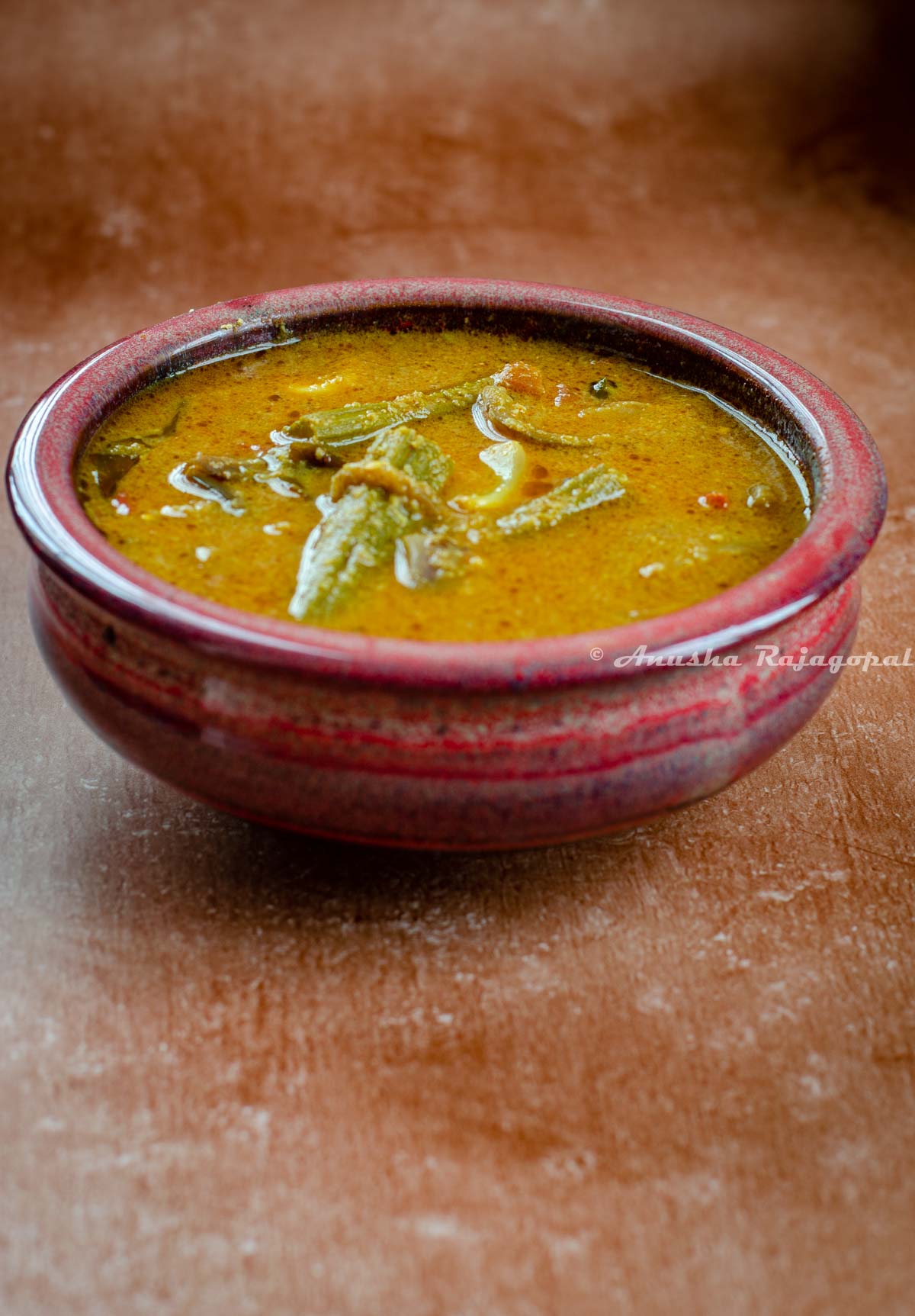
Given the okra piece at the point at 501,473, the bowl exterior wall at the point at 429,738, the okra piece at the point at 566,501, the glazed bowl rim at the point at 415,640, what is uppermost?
the glazed bowl rim at the point at 415,640

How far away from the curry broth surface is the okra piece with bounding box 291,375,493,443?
0.10 ft

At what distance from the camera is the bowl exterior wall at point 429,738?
184 centimetres

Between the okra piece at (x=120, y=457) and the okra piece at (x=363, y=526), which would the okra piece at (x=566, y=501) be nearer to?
the okra piece at (x=363, y=526)

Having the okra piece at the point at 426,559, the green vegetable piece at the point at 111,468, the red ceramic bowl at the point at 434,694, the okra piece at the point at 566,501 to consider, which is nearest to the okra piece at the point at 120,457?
the green vegetable piece at the point at 111,468

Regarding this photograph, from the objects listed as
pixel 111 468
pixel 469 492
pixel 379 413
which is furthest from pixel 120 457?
pixel 469 492

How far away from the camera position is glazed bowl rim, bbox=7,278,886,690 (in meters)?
1.77

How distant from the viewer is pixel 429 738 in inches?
72.8

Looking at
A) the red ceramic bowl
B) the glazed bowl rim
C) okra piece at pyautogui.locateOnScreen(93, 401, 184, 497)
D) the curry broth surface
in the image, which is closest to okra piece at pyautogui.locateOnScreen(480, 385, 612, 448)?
the curry broth surface

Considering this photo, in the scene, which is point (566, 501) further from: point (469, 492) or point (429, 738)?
point (429, 738)

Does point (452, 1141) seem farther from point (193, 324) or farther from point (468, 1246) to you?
point (193, 324)

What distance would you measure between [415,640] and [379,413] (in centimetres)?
79

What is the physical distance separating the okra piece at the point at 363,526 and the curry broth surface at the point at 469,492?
0.03 meters

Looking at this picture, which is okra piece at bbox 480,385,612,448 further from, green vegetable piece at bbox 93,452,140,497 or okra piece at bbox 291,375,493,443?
green vegetable piece at bbox 93,452,140,497

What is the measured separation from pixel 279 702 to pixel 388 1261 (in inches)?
28.0
